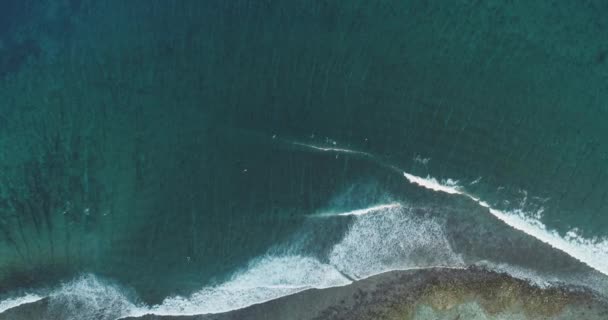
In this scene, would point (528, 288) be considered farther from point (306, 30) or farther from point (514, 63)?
point (306, 30)

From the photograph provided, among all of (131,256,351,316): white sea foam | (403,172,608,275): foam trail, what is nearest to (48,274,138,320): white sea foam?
(131,256,351,316): white sea foam

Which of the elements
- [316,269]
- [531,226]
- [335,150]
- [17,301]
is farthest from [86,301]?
[531,226]

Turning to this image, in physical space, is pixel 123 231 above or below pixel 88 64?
below

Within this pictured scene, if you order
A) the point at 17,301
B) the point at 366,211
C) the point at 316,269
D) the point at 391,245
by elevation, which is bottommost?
the point at 17,301

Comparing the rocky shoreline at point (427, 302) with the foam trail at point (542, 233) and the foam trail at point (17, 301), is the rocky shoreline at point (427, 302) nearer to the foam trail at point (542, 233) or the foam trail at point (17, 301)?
the foam trail at point (17, 301)

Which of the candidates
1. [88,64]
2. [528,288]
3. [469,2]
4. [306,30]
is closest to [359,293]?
[528,288]

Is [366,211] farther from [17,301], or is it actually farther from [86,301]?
[17,301]
